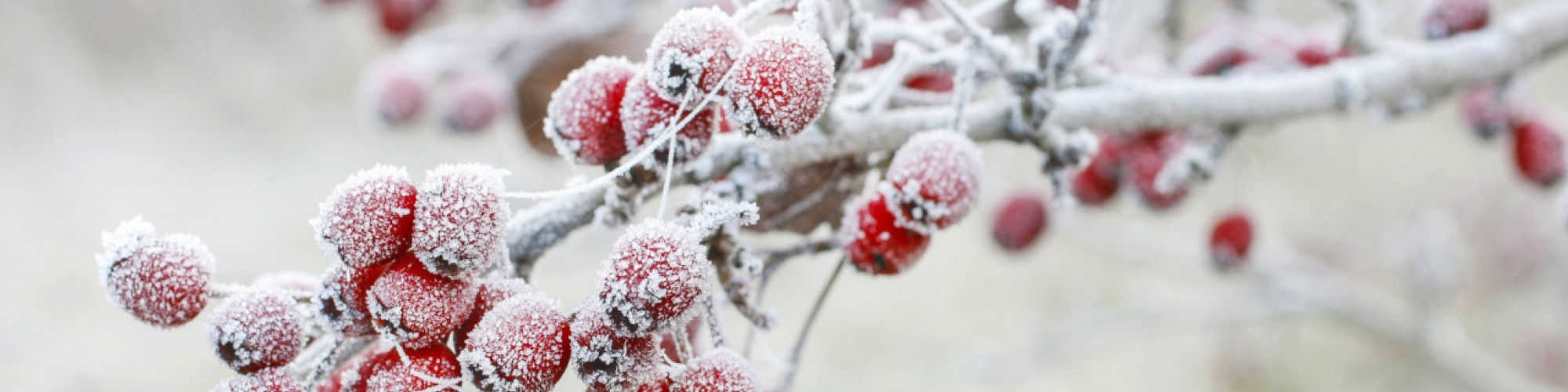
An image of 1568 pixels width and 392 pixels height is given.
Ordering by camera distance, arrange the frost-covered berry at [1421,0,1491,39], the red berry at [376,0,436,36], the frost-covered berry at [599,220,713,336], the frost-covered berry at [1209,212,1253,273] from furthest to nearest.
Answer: the red berry at [376,0,436,36] < the frost-covered berry at [1209,212,1253,273] < the frost-covered berry at [1421,0,1491,39] < the frost-covered berry at [599,220,713,336]

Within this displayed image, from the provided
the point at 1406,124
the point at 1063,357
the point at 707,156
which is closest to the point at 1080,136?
the point at 707,156

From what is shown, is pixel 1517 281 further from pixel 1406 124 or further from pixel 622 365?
pixel 622 365

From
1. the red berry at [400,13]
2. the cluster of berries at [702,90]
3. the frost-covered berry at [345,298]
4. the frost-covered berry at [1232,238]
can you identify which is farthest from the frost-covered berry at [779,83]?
the red berry at [400,13]

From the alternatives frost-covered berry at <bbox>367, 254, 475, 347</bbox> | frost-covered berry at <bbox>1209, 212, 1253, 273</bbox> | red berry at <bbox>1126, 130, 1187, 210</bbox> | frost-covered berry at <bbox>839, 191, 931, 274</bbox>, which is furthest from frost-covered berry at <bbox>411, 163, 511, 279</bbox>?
frost-covered berry at <bbox>1209, 212, 1253, 273</bbox>

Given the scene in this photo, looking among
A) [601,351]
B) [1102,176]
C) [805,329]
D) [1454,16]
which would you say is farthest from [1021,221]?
[601,351]

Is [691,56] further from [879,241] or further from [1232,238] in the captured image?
[1232,238]

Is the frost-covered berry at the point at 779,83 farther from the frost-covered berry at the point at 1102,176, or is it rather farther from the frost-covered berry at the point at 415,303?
the frost-covered berry at the point at 1102,176

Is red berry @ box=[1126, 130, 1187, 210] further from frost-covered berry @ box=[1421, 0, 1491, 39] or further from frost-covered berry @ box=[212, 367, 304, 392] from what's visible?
frost-covered berry @ box=[212, 367, 304, 392]

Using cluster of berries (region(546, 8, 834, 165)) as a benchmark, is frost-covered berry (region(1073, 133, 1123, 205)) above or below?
above
